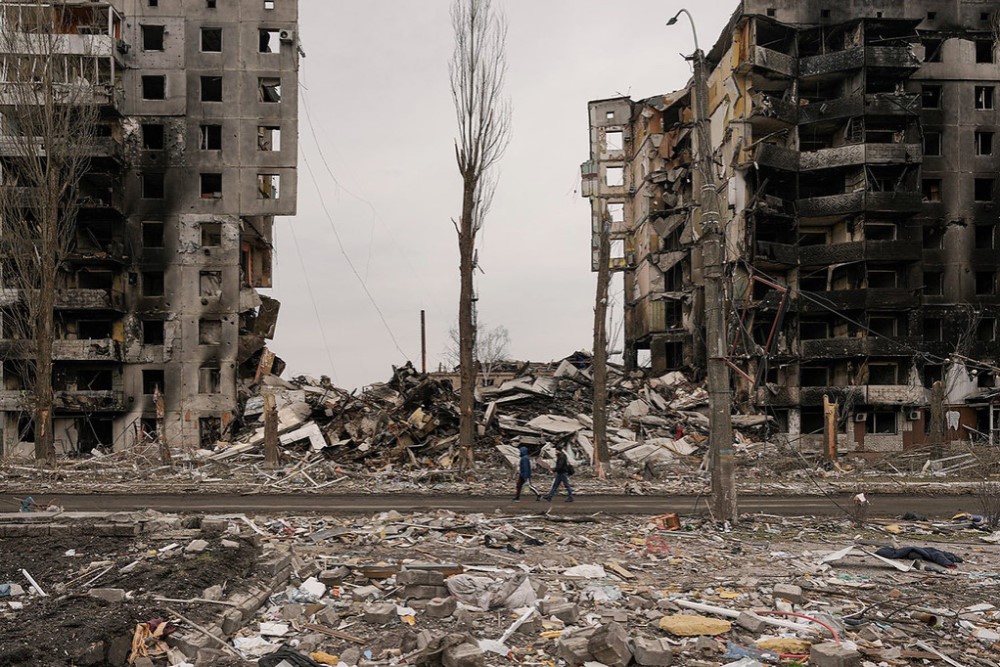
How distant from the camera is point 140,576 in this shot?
355 inches

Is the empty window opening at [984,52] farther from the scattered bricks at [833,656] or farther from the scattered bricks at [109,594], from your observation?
the scattered bricks at [109,594]

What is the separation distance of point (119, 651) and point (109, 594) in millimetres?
1796

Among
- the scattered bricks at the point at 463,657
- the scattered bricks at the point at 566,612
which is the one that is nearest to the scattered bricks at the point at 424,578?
the scattered bricks at the point at 566,612

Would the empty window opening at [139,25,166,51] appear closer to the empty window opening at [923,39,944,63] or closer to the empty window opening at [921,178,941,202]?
the empty window opening at [923,39,944,63]

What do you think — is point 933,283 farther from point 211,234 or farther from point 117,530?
point 117,530

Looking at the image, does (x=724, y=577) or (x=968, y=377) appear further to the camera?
(x=968, y=377)

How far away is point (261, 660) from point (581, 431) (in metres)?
25.8

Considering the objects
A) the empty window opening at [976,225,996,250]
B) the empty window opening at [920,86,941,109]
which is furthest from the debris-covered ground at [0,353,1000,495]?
the empty window opening at [920,86,941,109]

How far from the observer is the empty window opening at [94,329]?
41594 millimetres

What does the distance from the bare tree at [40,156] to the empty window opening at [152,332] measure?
258 inches

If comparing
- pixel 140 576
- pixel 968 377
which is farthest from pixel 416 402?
pixel 968 377

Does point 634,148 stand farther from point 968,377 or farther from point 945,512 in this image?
point 945,512

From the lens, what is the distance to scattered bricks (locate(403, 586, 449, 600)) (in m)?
8.59

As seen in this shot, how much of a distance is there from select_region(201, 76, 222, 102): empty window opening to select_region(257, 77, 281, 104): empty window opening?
2466mm
